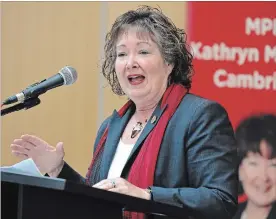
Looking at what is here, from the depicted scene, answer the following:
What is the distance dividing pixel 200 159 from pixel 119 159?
343 millimetres

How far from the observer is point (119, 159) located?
2.39m

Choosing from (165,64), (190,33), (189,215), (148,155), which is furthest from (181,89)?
(190,33)

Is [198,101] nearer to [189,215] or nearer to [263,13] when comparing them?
[189,215]

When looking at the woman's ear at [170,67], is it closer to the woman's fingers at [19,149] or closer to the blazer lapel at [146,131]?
the blazer lapel at [146,131]

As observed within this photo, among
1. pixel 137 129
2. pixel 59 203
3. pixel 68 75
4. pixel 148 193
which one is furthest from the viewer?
pixel 137 129

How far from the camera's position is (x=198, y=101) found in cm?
231

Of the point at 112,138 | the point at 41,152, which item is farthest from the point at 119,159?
the point at 41,152

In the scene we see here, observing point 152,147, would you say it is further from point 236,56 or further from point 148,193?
point 236,56

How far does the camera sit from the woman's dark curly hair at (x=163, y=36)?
2420 millimetres

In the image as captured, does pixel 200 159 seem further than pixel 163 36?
No

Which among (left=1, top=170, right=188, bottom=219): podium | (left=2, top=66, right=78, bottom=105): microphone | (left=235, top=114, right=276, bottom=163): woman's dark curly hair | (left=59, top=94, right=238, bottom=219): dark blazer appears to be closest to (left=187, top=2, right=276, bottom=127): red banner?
(left=235, top=114, right=276, bottom=163): woman's dark curly hair

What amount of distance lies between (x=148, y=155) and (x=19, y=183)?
63 centimetres

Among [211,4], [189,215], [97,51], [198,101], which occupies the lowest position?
[189,215]

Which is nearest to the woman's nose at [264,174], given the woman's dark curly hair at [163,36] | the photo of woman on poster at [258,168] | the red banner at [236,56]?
the photo of woman on poster at [258,168]
